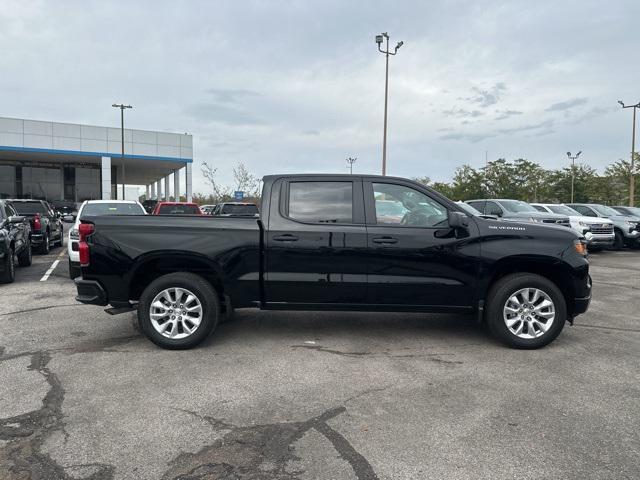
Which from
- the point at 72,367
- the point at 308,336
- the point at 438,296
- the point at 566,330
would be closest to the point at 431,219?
the point at 438,296

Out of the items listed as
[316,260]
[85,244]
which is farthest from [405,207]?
[85,244]

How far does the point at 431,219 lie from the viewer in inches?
214

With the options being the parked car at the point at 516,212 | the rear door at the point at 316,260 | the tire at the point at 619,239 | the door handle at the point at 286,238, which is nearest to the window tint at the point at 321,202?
the rear door at the point at 316,260

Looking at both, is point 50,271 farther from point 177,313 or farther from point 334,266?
point 334,266

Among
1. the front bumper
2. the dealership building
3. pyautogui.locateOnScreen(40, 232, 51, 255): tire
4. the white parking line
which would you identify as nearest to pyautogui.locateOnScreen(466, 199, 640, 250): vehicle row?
the white parking line

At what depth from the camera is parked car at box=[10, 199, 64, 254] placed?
1423 centimetres

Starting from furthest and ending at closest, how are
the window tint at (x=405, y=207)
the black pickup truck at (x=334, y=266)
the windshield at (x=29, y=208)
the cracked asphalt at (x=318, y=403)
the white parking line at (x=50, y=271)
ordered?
the windshield at (x=29, y=208)
the white parking line at (x=50, y=271)
the window tint at (x=405, y=207)
the black pickup truck at (x=334, y=266)
the cracked asphalt at (x=318, y=403)

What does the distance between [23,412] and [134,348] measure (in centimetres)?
170

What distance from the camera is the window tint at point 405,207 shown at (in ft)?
17.8

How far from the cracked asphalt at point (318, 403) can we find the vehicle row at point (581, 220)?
10163mm

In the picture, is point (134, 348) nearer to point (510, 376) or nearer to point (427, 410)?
point (427, 410)

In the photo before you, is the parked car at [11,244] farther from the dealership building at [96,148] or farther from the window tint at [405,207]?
the dealership building at [96,148]

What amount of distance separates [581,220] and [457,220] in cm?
1342

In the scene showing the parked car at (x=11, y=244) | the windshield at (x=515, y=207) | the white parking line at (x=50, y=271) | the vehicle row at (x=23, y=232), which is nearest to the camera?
the parked car at (x=11, y=244)
